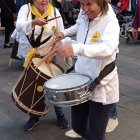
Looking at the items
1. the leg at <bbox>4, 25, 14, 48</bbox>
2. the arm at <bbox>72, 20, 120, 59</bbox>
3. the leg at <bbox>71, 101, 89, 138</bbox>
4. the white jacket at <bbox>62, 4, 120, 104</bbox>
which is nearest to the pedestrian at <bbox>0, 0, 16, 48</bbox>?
the leg at <bbox>4, 25, 14, 48</bbox>

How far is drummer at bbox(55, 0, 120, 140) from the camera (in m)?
2.48

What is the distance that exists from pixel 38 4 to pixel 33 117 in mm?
1230

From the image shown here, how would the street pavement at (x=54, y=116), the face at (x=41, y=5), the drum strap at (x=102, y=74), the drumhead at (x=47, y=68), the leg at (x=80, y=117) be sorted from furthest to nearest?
the street pavement at (x=54, y=116)
the face at (x=41, y=5)
the drumhead at (x=47, y=68)
the leg at (x=80, y=117)
the drum strap at (x=102, y=74)

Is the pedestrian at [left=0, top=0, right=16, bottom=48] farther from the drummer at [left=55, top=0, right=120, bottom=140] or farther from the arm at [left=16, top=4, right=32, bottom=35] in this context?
the drummer at [left=55, top=0, right=120, bottom=140]

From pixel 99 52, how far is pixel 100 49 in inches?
0.9

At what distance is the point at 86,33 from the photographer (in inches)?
108

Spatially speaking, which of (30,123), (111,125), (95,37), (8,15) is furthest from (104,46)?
(8,15)

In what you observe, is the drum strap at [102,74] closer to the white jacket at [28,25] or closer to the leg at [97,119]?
the leg at [97,119]

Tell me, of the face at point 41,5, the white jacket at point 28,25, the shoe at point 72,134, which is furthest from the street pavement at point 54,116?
the face at point 41,5

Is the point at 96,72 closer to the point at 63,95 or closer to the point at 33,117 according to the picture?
the point at 63,95

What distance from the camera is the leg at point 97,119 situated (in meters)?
2.74

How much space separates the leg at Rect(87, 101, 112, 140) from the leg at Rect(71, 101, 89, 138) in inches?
9.2

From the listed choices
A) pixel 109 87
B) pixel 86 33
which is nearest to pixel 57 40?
pixel 86 33

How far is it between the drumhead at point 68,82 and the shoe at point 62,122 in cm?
120
